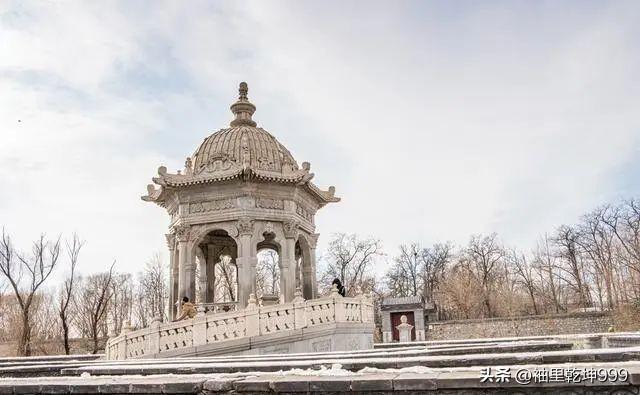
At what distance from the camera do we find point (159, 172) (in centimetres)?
1770

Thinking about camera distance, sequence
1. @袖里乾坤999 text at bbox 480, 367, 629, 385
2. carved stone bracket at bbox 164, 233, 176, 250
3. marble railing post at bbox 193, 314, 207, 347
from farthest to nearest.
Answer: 1. carved stone bracket at bbox 164, 233, 176, 250
2. marble railing post at bbox 193, 314, 207, 347
3. @袖里乾坤999 text at bbox 480, 367, 629, 385

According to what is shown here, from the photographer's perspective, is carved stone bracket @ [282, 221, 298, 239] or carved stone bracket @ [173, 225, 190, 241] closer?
A: carved stone bracket @ [173, 225, 190, 241]

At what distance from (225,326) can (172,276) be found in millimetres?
5506

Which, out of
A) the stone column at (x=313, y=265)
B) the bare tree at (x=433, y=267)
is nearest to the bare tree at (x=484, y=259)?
the bare tree at (x=433, y=267)

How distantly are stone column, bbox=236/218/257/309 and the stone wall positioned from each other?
21123mm

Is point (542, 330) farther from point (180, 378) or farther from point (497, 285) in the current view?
point (180, 378)

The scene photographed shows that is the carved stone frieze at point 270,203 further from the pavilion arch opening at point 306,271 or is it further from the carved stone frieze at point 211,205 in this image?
the pavilion arch opening at point 306,271

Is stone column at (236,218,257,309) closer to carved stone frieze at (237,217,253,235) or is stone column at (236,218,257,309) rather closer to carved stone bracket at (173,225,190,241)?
carved stone frieze at (237,217,253,235)

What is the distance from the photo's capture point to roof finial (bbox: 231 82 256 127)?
20.1 m

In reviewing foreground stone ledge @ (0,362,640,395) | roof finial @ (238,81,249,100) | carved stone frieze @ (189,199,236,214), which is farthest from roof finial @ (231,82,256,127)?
foreground stone ledge @ (0,362,640,395)

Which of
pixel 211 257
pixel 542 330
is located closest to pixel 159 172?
pixel 211 257

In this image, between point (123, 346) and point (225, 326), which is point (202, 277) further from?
point (225, 326)

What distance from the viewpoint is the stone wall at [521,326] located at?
1294 inches

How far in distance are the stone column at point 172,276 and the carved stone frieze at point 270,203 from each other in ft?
11.7
